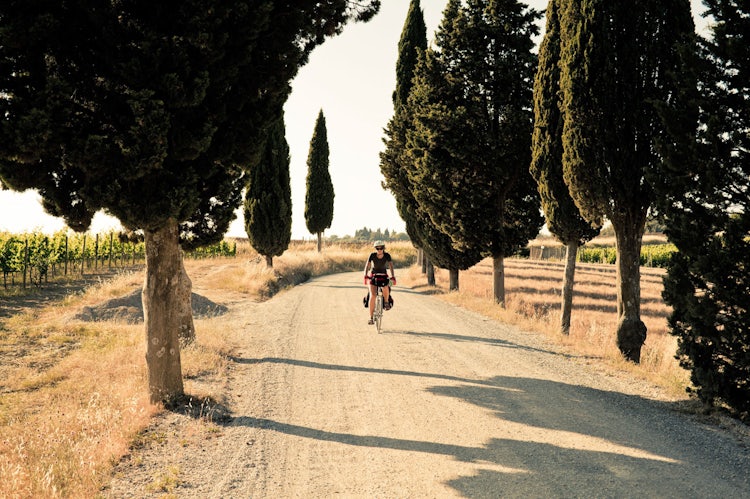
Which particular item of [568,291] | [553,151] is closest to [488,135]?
[553,151]

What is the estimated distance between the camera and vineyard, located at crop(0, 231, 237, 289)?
2428 centimetres

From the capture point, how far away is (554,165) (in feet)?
46.6

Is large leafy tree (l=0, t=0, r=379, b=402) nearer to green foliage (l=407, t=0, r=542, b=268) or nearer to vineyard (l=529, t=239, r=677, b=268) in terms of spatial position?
green foliage (l=407, t=0, r=542, b=268)

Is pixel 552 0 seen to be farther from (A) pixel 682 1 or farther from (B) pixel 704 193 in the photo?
(B) pixel 704 193

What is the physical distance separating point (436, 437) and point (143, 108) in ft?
17.3

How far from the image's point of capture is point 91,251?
112 ft

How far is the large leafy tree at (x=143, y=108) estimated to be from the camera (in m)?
5.85

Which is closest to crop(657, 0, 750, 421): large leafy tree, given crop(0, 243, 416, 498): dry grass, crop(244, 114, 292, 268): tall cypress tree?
crop(0, 243, 416, 498): dry grass

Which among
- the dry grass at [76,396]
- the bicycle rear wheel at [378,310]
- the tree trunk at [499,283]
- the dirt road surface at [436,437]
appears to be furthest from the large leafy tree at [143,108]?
the tree trunk at [499,283]

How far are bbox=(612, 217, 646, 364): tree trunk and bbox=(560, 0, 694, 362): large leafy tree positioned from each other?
0.06 feet

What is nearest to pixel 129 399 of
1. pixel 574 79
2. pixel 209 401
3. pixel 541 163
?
pixel 209 401

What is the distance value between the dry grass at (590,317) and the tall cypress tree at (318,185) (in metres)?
15.4

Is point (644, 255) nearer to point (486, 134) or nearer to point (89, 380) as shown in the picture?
point (486, 134)

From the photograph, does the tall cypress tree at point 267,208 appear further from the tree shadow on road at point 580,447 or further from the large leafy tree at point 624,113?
the tree shadow on road at point 580,447
